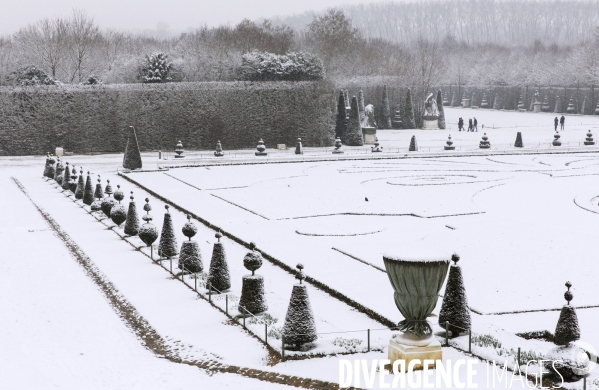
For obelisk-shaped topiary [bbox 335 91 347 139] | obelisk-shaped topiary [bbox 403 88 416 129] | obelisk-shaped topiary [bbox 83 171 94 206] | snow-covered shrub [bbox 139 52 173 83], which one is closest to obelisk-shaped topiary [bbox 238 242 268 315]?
obelisk-shaped topiary [bbox 83 171 94 206]

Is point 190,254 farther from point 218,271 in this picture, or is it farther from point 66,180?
point 66,180

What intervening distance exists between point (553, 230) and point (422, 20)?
176491 millimetres

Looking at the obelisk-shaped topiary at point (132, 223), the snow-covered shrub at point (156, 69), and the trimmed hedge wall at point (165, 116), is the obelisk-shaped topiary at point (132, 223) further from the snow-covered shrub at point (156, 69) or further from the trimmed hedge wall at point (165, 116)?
the snow-covered shrub at point (156, 69)

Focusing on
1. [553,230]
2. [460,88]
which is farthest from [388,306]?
[460,88]

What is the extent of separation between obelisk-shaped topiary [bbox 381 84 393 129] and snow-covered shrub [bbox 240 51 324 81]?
628 inches

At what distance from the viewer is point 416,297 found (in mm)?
10969

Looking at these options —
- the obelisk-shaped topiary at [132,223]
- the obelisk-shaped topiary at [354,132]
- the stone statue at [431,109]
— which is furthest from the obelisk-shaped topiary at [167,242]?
the stone statue at [431,109]

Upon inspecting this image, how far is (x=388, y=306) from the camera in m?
14.2

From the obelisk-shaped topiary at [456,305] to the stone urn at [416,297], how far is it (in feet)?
3.82

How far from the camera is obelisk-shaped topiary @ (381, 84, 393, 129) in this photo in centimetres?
6519

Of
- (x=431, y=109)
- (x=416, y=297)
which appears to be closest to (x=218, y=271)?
(x=416, y=297)

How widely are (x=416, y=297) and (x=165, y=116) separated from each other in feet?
126

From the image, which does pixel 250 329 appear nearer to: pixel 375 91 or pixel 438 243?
pixel 438 243

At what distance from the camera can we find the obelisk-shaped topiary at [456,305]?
12453 millimetres
